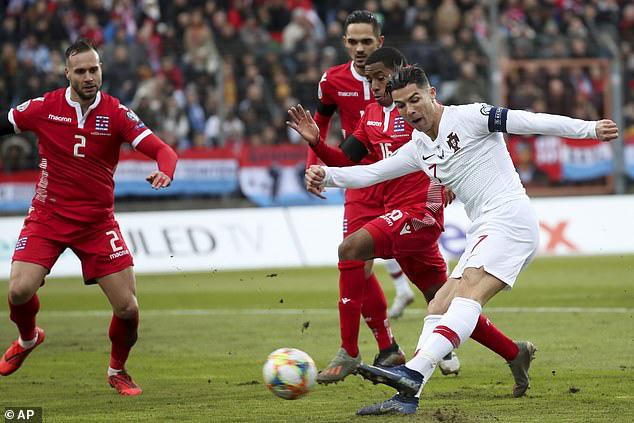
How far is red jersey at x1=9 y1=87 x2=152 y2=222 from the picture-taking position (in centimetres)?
839

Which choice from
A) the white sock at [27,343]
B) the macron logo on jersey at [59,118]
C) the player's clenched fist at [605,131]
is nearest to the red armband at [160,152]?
the macron logo on jersey at [59,118]

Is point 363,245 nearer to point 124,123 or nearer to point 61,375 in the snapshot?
point 124,123

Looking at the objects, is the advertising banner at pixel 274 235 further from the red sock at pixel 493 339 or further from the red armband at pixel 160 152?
the red sock at pixel 493 339

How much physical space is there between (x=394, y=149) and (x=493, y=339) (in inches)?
70.7

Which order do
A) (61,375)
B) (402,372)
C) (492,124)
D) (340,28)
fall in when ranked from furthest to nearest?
(340,28)
(61,375)
(492,124)
(402,372)

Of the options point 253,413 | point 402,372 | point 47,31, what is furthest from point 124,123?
point 47,31

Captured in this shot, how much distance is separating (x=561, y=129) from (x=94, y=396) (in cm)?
394

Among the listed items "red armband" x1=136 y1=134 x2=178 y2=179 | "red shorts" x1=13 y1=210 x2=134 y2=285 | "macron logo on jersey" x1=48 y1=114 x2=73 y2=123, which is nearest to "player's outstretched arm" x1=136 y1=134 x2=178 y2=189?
"red armband" x1=136 y1=134 x2=178 y2=179

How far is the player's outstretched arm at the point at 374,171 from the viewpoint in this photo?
753 cm

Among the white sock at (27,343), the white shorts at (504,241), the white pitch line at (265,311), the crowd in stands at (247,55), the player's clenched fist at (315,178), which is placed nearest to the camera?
the white shorts at (504,241)

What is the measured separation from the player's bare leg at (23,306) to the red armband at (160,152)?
120cm

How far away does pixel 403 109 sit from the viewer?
7121 millimetres

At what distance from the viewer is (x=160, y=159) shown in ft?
26.7

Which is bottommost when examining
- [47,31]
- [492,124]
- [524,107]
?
[524,107]
